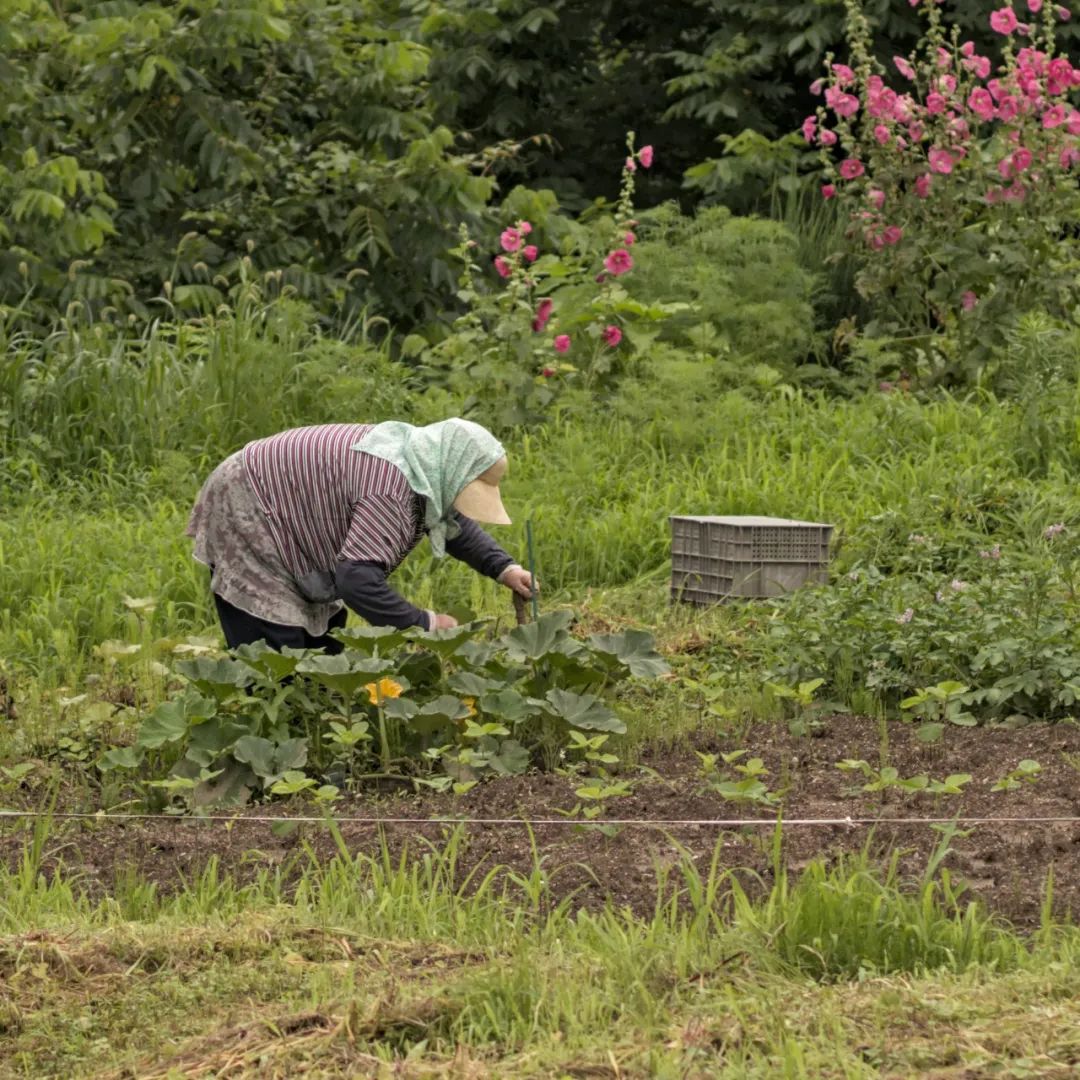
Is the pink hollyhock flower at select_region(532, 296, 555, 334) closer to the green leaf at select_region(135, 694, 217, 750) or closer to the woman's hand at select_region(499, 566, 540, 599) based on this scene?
the woman's hand at select_region(499, 566, 540, 599)

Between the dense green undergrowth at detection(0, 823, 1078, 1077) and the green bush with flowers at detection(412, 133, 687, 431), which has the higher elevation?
the green bush with flowers at detection(412, 133, 687, 431)

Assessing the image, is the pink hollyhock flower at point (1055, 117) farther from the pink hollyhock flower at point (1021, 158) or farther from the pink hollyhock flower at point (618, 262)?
the pink hollyhock flower at point (618, 262)

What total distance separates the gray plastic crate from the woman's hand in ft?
4.64

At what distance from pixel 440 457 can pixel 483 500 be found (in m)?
0.18

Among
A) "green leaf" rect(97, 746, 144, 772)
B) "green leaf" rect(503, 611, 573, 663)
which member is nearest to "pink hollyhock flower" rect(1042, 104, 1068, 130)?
"green leaf" rect(503, 611, 573, 663)

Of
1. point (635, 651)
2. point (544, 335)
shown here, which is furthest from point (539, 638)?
point (544, 335)

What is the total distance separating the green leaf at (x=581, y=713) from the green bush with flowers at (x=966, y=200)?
4656 mm

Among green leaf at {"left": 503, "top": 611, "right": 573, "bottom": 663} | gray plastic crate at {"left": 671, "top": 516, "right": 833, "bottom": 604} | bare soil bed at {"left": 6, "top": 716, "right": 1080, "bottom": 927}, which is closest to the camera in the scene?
bare soil bed at {"left": 6, "top": 716, "right": 1080, "bottom": 927}

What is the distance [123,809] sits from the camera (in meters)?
4.76

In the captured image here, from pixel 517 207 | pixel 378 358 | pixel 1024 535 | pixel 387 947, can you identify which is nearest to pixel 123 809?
pixel 387 947

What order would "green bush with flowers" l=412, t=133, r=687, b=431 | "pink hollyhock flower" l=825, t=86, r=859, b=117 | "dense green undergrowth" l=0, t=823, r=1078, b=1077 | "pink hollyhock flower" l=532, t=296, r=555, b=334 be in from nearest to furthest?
"dense green undergrowth" l=0, t=823, r=1078, b=1077 → "green bush with flowers" l=412, t=133, r=687, b=431 → "pink hollyhock flower" l=532, t=296, r=555, b=334 → "pink hollyhock flower" l=825, t=86, r=859, b=117

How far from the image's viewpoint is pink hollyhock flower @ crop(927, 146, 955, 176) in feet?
29.8

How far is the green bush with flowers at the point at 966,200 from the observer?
898 centimetres

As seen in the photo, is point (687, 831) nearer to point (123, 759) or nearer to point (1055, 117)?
point (123, 759)
